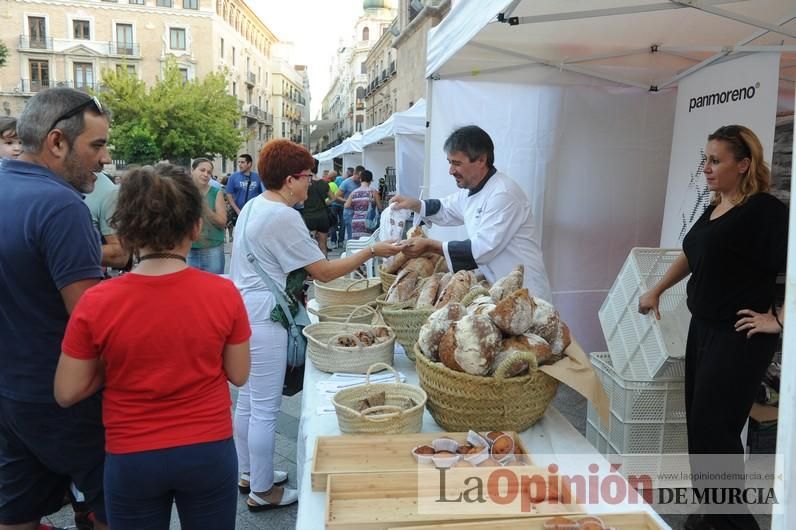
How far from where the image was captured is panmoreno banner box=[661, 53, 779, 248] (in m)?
3.02

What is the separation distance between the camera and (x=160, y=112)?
34.7 metres

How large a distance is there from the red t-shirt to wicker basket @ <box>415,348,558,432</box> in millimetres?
666

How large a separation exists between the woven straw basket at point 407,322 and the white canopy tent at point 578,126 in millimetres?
2245

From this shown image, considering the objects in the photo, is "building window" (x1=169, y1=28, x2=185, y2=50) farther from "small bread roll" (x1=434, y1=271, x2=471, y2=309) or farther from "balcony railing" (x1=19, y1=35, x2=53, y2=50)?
"small bread roll" (x1=434, y1=271, x2=471, y2=309)

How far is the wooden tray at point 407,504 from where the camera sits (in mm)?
1363

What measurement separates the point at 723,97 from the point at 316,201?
23.3 ft

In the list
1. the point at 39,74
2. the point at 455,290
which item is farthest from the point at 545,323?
the point at 39,74

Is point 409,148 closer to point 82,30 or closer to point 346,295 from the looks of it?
point 346,295

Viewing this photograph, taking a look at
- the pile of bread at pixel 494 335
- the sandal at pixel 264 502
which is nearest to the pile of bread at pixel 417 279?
the pile of bread at pixel 494 335

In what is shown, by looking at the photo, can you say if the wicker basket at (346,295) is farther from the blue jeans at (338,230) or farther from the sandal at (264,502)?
the blue jeans at (338,230)

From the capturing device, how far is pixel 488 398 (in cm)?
175

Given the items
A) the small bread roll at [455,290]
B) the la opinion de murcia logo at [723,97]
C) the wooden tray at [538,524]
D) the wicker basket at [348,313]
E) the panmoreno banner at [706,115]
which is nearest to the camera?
the wooden tray at [538,524]

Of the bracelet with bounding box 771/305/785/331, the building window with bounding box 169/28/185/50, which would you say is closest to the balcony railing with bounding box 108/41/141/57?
the building window with bounding box 169/28/185/50

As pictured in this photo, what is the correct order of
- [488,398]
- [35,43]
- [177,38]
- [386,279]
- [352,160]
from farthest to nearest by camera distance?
[177,38] → [35,43] → [352,160] → [386,279] → [488,398]
